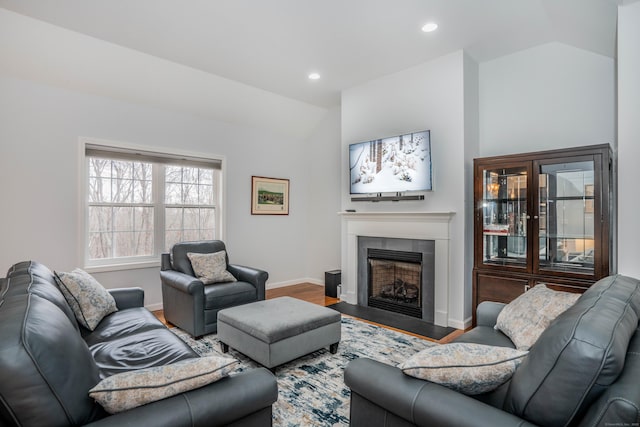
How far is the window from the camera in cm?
407

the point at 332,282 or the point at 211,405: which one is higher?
the point at 211,405

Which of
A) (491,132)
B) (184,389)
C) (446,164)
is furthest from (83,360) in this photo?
(491,132)

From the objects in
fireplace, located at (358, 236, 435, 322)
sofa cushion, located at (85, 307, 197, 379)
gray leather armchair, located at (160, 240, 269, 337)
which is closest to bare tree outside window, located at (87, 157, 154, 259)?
gray leather armchair, located at (160, 240, 269, 337)

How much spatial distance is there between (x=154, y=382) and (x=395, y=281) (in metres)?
3.49

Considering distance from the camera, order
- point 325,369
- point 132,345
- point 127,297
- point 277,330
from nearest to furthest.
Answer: point 132,345 → point 277,330 → point 325,369 → point 127,297

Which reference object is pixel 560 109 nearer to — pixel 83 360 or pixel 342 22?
pixel 342 22

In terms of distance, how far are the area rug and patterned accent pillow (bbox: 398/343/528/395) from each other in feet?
3.10

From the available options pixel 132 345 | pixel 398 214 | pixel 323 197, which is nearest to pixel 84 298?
pixel 132 345

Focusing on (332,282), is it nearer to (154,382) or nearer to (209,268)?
(209,268)

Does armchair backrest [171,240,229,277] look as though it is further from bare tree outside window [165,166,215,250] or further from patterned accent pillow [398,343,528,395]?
patterned accent pillow [398,343,528,395]

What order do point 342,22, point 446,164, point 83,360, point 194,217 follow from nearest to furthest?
point 83,360, point 342,22, point 446,164, point 194,217

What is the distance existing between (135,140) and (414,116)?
11.2ft

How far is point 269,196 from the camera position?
560 cm

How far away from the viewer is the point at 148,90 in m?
4.11
